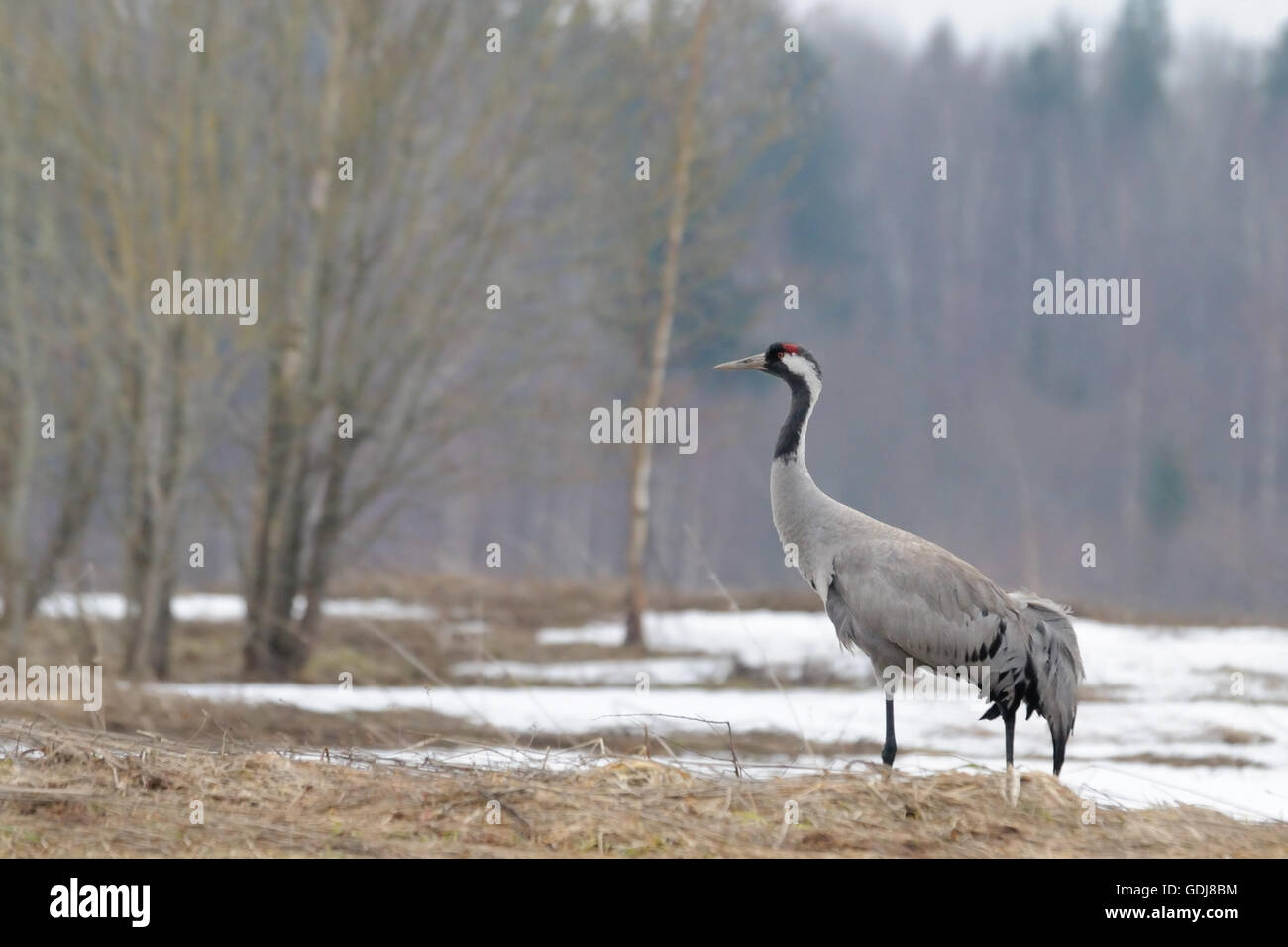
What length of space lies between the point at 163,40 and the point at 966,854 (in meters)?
10.7

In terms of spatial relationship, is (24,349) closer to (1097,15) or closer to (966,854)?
(966,854)

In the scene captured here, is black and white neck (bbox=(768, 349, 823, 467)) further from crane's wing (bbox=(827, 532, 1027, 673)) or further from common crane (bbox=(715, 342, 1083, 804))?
crane's wing (bbox=(827, 532, 1027, 673))

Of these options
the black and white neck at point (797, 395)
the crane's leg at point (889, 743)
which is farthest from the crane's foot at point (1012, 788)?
the black and white neck at point (797, 395)

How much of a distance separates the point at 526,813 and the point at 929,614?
188 cm

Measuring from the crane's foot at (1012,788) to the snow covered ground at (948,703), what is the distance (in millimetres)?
2933

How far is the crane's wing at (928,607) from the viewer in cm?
592

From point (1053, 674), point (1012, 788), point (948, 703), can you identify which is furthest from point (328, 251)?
point (1012, 788)

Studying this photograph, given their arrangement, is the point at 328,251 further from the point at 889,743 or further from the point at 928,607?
the point at 889,743

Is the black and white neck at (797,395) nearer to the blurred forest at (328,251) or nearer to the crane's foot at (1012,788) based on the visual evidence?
the blurred forest at (328,251)

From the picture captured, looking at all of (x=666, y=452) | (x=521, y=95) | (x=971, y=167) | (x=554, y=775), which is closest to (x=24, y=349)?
(x=521, y=95)

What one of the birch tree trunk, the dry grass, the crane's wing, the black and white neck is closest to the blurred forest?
the birch tree trunk

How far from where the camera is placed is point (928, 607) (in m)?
5.92

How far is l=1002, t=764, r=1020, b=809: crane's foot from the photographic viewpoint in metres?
5.16

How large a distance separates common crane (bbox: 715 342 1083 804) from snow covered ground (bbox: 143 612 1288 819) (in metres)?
2.17
